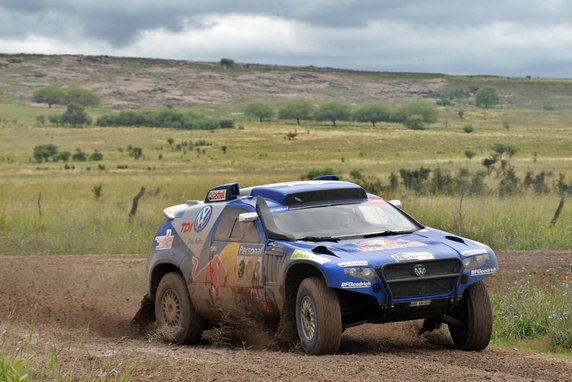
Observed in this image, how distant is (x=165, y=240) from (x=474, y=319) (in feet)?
13.4

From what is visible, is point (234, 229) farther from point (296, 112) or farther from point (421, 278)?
point (296, 112)

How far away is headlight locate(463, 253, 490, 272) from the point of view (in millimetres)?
8297

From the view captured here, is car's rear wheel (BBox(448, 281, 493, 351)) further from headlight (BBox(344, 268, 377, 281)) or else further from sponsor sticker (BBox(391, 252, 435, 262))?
headlight (BBox(344, 268, 377, 281))

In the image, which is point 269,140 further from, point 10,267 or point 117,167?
point 10,267

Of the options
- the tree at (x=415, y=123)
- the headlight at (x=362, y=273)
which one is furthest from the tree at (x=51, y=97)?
the headlight at (x=362, y=273)

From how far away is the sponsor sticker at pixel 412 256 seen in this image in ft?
26.1

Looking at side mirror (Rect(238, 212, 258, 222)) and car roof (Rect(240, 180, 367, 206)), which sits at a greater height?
car roof (Rect(240, 180, 367, 206))

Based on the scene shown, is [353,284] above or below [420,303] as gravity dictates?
above

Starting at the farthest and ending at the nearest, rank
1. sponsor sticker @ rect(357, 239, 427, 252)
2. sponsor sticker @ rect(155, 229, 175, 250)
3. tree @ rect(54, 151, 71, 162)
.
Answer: tree @ rect(54, 151, 71, 162) < sponsor sticker @ rect(155, 229, 175, 250) < sponsor sticker @ rect(357, 239, 427, 252)

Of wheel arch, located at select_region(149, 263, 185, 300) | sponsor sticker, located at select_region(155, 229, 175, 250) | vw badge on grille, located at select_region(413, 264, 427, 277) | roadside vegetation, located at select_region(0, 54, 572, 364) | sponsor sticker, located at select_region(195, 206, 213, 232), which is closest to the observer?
vw badge on grille, located at select_region(413, 264, 427, 277)

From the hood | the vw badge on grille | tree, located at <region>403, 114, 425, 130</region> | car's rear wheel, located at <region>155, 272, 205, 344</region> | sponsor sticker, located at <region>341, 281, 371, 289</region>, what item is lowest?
tree, located at <region>403, 114, 425, 130</region>

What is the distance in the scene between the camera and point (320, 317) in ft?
25.7

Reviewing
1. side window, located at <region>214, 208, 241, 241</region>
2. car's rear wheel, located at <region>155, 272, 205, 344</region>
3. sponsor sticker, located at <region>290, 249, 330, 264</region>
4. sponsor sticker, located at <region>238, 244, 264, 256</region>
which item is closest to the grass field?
car's rear wheel, located at <region>155, 272, 205, 344</region>

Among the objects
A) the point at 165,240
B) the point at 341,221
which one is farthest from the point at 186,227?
the point at 341,221
